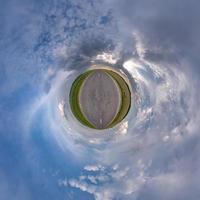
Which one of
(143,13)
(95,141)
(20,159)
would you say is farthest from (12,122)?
(143,13)

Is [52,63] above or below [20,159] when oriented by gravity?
above

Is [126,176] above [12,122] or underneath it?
underneath

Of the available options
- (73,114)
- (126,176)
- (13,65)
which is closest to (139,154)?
(126,176)

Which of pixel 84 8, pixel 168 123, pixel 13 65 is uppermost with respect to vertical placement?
pixel 84 8

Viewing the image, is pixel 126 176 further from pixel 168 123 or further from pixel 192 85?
pixel 192 85

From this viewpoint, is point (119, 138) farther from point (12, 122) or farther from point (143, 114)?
point (12, 122)

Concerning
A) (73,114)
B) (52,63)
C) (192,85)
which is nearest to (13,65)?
(52,63)

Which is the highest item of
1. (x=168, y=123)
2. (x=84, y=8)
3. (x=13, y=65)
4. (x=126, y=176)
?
(x=84, y=8)
